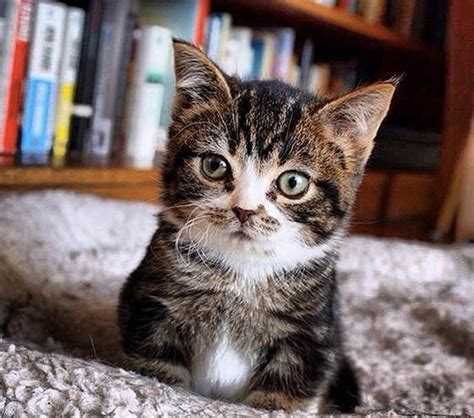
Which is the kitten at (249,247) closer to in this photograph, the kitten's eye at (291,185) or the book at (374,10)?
the kitten's eye at (291,185)

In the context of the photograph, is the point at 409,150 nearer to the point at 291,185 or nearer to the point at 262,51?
the point at 262,51

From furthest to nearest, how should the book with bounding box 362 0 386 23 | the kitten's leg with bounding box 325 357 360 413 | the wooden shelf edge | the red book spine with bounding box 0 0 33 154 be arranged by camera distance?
the book with bounding box 362 0 386 23 < the red book spine with bounding box 0 0 33 154 < the wooden shelf edge < the kitten's leg with bounding box 325 357 360 413

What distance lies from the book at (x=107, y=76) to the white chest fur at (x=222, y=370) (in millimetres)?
832

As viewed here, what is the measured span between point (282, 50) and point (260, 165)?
1.30m

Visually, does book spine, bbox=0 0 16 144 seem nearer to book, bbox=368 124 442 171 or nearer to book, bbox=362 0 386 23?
book, bbox=362 0 386 23

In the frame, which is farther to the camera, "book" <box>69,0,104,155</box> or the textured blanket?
"book" <box>69,0,104,155</box>

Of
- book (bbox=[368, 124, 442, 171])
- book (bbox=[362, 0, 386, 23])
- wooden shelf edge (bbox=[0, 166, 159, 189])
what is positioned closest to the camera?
wooden shelf edge (bbox=[0, 166, 159, 189])

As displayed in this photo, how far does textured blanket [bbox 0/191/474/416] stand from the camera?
635mm

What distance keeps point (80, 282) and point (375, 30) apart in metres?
1.36

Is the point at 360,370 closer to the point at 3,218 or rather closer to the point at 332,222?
the point at 332,222

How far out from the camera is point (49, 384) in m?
0.63

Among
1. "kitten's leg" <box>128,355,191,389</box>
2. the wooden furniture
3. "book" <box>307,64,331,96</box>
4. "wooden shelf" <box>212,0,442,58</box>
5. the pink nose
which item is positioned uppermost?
"wooden shelf" <box>212,0,442,58</box>

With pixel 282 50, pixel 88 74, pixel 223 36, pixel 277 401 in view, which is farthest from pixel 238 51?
pixel 277 401

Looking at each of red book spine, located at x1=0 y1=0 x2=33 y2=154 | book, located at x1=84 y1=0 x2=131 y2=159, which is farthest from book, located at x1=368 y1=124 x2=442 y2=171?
red book spine, located at x1=0 y1=0 x2=33 y2=154
